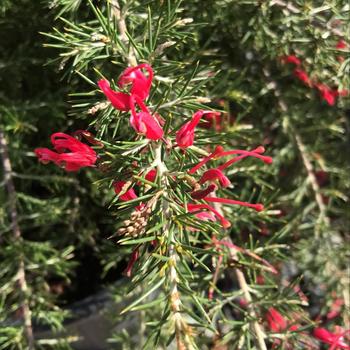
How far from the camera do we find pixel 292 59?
1.15 m

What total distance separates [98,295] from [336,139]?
2.64ft

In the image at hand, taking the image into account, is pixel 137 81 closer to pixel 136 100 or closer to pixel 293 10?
pixel 136 100

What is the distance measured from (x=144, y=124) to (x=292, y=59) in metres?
0.67

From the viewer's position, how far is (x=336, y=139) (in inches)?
59.2

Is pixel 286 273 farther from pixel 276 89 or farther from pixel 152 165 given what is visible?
pixel 152 165

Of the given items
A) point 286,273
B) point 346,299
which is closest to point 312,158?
point 346,299

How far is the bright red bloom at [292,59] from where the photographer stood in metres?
1.14

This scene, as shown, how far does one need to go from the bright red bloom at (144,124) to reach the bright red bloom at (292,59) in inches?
24.8

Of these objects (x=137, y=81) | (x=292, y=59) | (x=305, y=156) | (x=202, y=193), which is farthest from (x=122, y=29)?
(x=305, y=156)

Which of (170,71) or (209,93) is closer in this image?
(170,71)

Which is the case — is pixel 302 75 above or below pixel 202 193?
below

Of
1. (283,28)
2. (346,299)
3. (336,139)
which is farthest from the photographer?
(336,139)

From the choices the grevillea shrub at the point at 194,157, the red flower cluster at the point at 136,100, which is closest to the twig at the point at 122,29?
the grevillea shrub at the point at 194,157

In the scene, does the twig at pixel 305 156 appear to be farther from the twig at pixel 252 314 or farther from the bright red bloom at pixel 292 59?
the twig at pixel 252 314
